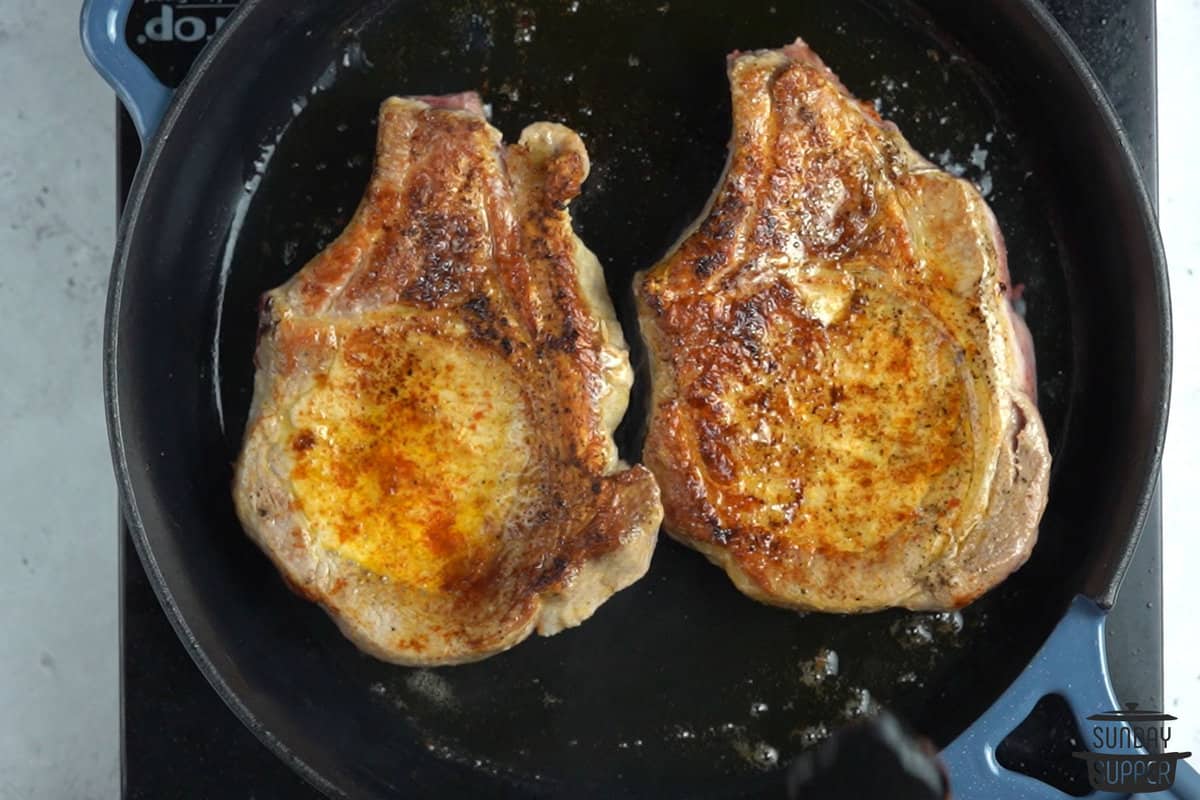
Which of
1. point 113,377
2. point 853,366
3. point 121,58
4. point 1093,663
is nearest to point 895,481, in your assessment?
point 853,366

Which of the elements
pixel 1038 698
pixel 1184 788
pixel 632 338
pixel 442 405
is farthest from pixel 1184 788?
pixel 442 405

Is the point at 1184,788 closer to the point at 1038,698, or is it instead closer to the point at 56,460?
the point at 1038,698

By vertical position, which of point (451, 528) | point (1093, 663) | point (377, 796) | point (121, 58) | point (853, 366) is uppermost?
point (121, 58)

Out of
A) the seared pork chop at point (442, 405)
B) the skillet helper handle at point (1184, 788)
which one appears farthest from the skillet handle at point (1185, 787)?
the seared pork chop at point (442, 405)

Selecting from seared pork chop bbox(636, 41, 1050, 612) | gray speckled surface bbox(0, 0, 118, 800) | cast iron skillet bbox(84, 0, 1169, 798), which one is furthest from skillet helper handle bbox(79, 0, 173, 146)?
Answer: seared pork chop bbox(636, 41, 1050, 612)

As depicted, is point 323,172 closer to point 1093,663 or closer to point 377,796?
point 377,796

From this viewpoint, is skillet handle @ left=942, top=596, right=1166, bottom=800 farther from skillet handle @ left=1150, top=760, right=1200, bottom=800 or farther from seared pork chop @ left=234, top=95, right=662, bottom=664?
seared pork chop @ left=234, top=95, right=662, bottom=664

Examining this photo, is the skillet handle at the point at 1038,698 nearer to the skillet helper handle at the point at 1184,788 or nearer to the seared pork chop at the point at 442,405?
the skillet helper handle at the point at 1184,788
